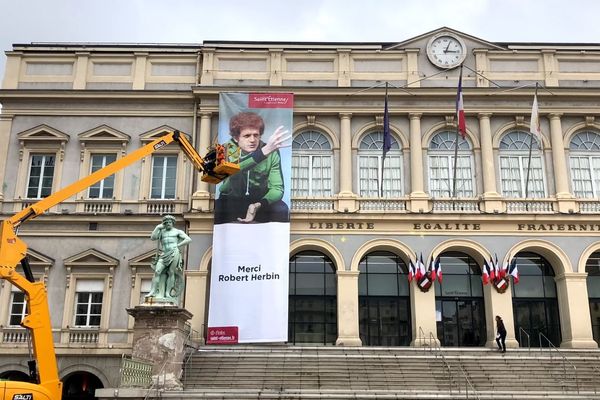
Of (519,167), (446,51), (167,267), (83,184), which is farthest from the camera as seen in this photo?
(446,51)

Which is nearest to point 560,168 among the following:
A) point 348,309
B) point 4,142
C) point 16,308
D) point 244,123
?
point 348,309

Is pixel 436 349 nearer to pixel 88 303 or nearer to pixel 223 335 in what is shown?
pixel 223 335

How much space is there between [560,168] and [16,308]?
21742 mm

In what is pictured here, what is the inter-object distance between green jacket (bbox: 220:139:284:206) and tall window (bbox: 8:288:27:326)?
341 inches

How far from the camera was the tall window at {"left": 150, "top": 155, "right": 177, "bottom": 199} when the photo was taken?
2711cm

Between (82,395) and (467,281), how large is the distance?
15.3 meters

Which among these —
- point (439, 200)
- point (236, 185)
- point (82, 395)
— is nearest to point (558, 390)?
point (439, 200)

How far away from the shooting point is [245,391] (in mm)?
17656

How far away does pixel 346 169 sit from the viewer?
26641mm

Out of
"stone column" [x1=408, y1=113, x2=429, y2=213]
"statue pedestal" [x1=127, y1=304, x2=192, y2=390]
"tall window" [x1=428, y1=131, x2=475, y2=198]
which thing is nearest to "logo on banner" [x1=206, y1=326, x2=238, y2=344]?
"statue pedestal" [x1=127, y1=304, x2=192, y2=390]

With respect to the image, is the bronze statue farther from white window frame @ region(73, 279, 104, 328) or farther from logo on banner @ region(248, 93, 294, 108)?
logo on banner @ region(248, 93, 294, 108)

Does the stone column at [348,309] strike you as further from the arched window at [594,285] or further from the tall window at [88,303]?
the arched window at [594,285]

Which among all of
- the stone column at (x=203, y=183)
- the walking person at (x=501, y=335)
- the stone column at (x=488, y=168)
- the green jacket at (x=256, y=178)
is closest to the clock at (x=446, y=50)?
the stone column at (x=488, y=168)

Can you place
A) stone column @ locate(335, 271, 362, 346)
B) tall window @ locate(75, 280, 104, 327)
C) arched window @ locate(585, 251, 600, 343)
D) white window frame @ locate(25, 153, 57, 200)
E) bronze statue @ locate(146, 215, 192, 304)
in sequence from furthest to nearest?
white window frame @ locate(25, 153, 57, 200) < arched window @ locate(585, 251, 600, 343) < tall window @ locate(75, 280, 104, 327) < stone column @ locate(335, 271, 362, 346) < bronze statue @ locate(146, 215, 192, 304)
